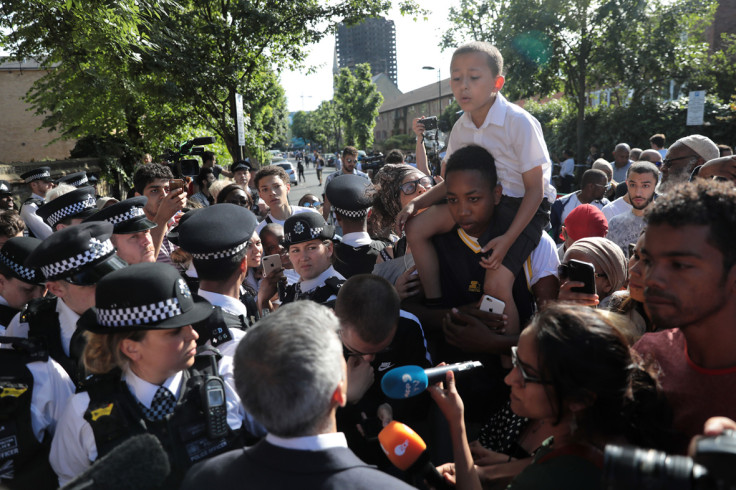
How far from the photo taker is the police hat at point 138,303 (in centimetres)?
219

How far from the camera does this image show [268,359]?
1.57 meters

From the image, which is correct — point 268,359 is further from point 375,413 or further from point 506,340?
point 506,340

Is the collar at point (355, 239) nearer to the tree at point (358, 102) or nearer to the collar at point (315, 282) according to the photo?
the collar at point (315, 282)

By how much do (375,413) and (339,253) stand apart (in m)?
2.00

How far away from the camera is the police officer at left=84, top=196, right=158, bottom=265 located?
12.5ft

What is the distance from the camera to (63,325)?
9.63 feet

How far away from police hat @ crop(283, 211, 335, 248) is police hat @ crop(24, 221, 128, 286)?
117 centimetres

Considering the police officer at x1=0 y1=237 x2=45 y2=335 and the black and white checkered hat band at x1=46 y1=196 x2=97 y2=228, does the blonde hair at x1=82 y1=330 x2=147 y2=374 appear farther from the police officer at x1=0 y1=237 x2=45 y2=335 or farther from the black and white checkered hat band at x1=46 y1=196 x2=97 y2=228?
the black and white checkered hat band at x1=46 y1=196 x2=97 y2=228

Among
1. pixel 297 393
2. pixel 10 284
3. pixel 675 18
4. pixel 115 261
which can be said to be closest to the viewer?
pixel 297 393

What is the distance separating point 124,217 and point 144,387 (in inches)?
79.9

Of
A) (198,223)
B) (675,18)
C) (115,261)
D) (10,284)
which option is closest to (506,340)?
(198,223)

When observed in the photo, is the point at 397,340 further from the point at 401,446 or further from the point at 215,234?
the point at 215,234

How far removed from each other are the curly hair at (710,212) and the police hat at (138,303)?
1952 millimetres

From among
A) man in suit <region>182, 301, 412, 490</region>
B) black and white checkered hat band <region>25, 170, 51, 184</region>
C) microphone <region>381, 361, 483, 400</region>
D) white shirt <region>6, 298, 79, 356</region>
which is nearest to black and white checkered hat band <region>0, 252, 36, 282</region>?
white shirt <region>6, 298, 79, 356</region>
